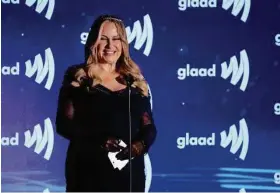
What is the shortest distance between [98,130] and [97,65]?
0.32 metres

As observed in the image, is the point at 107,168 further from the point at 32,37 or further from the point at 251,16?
the point at 251,16

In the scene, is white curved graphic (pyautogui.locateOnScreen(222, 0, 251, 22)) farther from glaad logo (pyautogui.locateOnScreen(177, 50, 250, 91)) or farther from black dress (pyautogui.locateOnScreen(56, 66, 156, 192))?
black dress (pyautogui.locateOnScreen(56, 66, 156, 192))

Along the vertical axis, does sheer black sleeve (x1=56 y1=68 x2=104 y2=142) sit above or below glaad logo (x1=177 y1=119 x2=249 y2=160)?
above

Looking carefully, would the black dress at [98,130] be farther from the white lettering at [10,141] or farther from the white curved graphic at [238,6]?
the white curved graphic at [238,6]

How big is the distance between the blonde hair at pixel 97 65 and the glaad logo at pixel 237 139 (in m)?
0.43

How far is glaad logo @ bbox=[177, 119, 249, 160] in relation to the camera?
358cm

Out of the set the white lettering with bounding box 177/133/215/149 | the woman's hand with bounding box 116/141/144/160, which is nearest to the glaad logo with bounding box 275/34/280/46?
the white lettering with bounding box 177/133/215/149

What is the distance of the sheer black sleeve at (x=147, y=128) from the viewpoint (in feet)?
11.7

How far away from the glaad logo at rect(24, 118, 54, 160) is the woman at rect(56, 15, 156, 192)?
50 mm

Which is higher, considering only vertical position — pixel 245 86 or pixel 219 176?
pixel 245 86

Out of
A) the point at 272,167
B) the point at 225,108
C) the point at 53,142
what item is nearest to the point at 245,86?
the point at 225,108

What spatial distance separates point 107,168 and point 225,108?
0.63 metres

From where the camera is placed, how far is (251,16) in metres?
3.58

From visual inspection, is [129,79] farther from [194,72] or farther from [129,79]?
[194,72]
